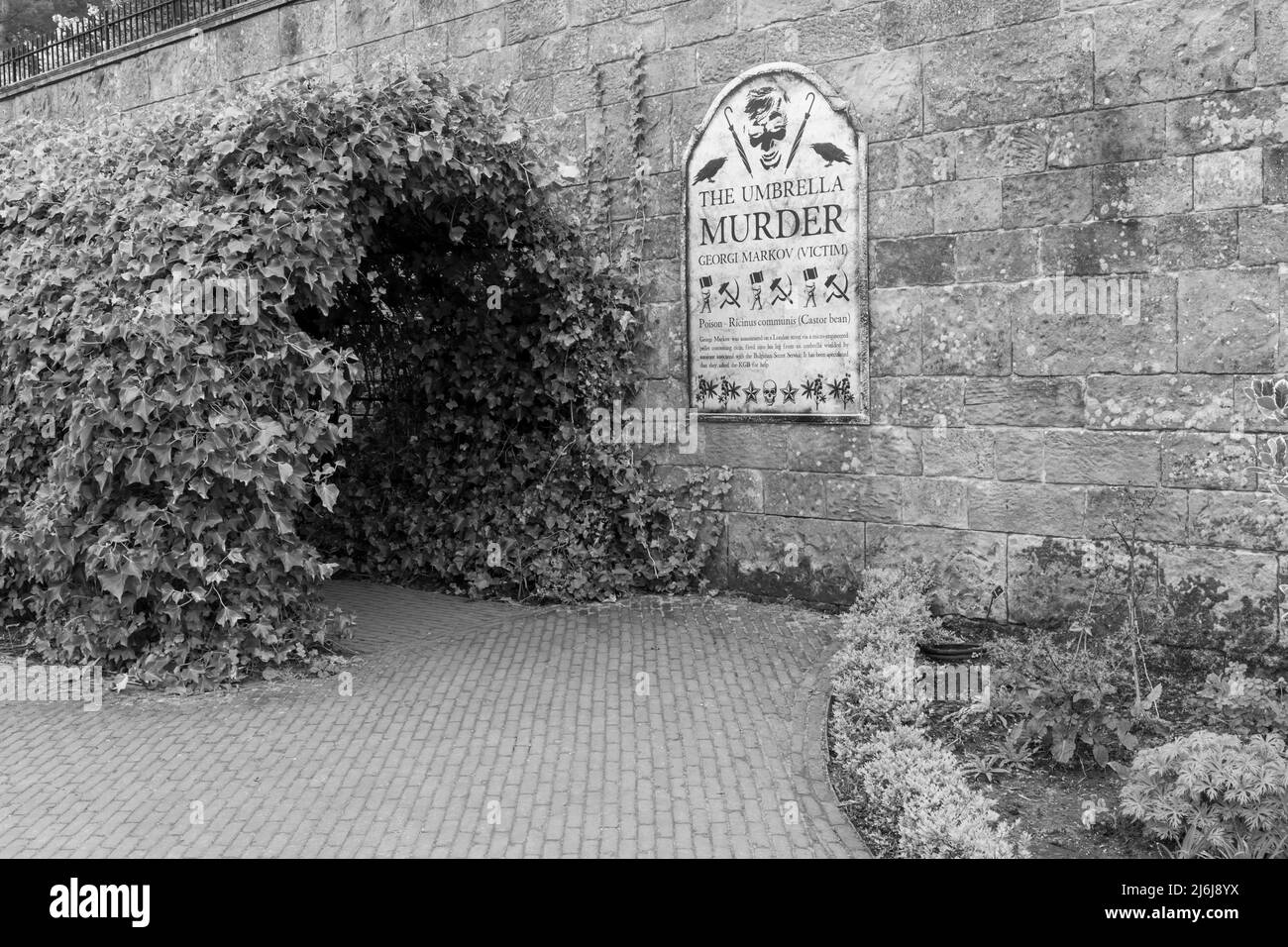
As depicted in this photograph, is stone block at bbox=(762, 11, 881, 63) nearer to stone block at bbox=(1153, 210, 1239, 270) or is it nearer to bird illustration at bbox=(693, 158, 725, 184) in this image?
bird illustration at bbox=(693, 158, 725, 184)

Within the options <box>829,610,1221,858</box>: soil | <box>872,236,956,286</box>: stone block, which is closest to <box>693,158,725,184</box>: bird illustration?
<box>872,236,956,286</box>: stone block

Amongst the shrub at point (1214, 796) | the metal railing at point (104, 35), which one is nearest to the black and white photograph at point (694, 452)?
the shrub at point (1214, 796)

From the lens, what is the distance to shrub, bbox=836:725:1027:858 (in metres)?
3.81

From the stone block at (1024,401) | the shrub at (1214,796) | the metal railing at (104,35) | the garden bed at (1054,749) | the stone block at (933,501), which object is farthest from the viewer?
the metal railing at (104,35)

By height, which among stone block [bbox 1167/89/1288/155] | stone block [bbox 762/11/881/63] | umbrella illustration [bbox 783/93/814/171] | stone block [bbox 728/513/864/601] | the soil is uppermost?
stone block [bbox 762/11/881/63]

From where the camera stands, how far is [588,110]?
839 cm

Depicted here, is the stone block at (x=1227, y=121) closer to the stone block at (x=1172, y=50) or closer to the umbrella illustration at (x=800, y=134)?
the stone block at (x=1172, y=50)

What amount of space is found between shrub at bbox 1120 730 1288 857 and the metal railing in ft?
34.5

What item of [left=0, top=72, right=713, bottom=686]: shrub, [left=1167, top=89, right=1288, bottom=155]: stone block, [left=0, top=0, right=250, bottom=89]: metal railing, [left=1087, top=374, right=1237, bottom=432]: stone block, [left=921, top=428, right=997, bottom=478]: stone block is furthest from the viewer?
Result: [left=0, top=0, right=250, bottom=89]: metal railing

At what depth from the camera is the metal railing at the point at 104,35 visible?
12.0m

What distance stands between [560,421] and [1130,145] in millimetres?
4205

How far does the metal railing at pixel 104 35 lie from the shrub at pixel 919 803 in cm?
968

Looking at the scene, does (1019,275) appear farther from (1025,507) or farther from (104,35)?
(104,35)
